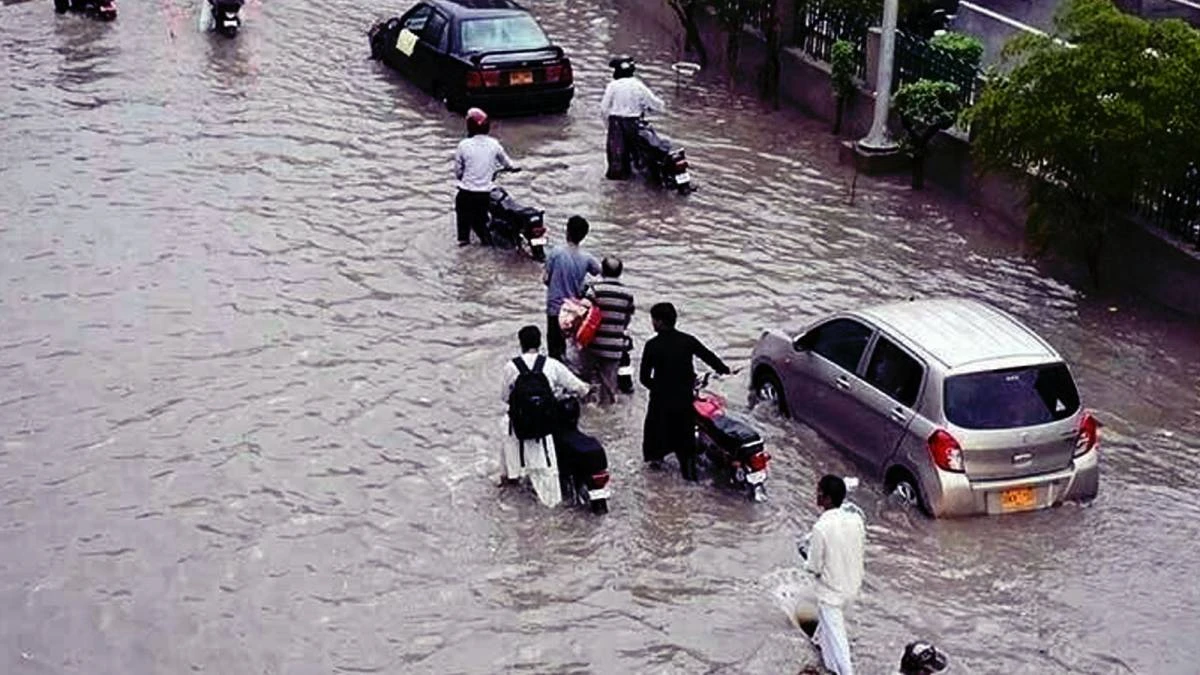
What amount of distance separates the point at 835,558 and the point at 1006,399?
121 inches

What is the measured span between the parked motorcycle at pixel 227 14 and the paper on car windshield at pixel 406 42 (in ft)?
13.9

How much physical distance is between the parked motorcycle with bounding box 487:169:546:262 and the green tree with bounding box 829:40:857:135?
6.05 m

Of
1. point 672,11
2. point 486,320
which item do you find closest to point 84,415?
point 486,320

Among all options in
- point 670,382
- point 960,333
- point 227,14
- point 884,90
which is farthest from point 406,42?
point 960,333

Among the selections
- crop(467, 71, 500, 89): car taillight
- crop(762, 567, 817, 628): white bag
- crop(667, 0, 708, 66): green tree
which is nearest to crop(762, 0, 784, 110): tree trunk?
crop(667, 0, 708, 66): green tree

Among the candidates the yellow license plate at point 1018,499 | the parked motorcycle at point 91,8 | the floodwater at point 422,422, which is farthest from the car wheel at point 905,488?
the parked motorcycle at point 91,8

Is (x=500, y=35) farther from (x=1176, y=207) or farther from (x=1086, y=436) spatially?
(x=1086, y=436)

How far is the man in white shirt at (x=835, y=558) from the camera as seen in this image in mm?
9977

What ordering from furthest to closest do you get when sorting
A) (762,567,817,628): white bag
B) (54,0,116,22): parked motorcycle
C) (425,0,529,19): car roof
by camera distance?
(54,0,116,22): parked motorcycle
(425,0,529,19): car roof
(762,567,817,628): white bag

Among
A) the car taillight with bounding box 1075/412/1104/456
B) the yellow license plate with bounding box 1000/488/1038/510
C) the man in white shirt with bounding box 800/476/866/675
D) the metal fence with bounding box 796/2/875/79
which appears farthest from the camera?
the metal fence with bounding box 796/2/875/79

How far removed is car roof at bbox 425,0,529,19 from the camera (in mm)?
24078

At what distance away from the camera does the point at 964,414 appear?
12352mm

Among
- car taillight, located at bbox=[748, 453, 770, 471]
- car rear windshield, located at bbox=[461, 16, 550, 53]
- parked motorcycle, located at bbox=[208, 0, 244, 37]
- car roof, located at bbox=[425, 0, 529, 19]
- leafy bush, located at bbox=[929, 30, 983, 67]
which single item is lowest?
car taillight, located at bbox=[748, 453, 770, 471]

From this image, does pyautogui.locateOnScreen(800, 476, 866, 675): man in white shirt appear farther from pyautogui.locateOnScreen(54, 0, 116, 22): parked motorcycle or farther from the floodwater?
pyautogui.locateOnScreen(54, 0, 116, 22): parked motorcycle
